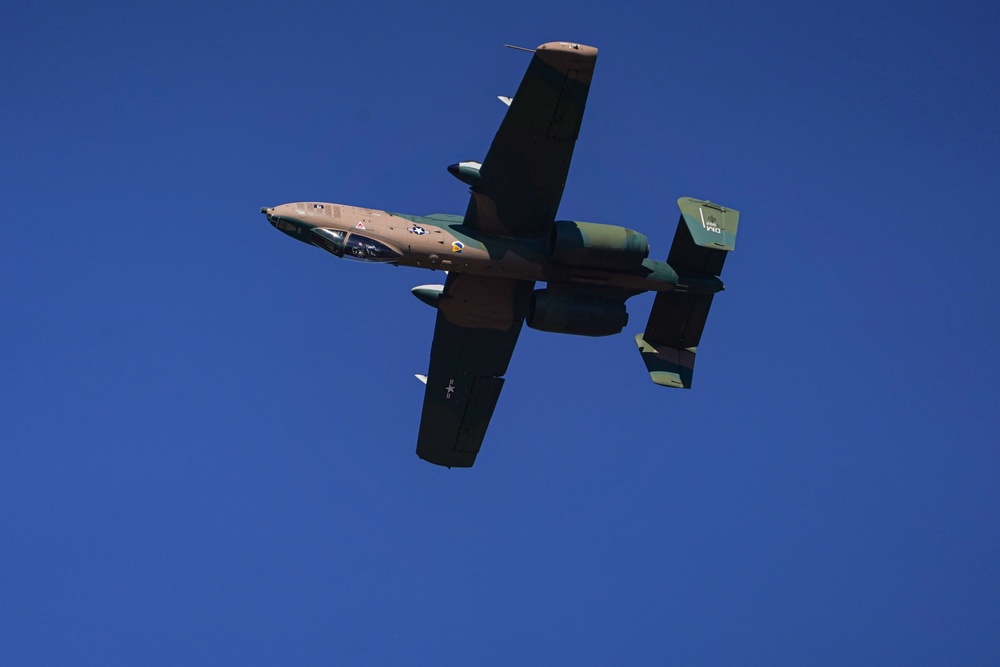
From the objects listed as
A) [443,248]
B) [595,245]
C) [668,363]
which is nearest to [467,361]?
[443,248]

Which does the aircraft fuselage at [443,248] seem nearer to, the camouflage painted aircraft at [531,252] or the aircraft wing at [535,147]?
the camouflage painted aircraft at [531,252]

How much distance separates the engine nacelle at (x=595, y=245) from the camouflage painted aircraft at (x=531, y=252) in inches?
1.1

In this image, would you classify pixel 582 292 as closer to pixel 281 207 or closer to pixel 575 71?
pixel 575 71

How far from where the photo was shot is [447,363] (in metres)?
34.3

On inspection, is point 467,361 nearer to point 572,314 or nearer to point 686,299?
point 572,314

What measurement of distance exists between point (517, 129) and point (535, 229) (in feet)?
8.64

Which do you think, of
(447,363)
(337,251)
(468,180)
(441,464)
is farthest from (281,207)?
(441,464)

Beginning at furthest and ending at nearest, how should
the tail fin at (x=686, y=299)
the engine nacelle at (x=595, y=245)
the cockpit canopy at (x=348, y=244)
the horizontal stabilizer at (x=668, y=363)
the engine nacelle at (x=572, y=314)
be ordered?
the horizontal stabilizer at (x=668, y=363) → the tail fin at (x=686, y=299) → the engine nacelle at (x=572, y=314) → the engine nacelle at (x=595, y=245) → the cockpit canopy at (x=348, y=244)

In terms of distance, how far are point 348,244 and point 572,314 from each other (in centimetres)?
579

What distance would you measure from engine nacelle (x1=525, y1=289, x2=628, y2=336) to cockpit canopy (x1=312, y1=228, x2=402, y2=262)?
4.22m

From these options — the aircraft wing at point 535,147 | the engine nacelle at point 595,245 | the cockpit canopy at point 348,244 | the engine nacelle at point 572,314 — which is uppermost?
the aircraft wing at point 535,147

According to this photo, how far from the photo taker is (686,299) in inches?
1308

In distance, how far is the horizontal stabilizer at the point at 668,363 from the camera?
Answer: 33.4 meters

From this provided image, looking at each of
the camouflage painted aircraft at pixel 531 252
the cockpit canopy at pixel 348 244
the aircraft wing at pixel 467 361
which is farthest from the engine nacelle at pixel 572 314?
the cockpit canopy at pixel 348 244
